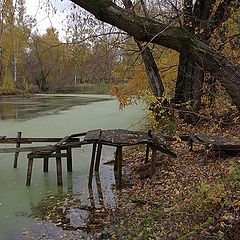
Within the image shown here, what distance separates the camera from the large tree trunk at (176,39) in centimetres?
464

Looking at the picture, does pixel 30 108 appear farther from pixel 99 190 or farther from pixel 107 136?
pixel 99 190

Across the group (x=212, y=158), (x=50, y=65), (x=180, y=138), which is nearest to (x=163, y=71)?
(x=180, y=138)

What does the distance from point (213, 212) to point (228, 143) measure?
344cm

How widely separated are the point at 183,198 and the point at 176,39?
236cm

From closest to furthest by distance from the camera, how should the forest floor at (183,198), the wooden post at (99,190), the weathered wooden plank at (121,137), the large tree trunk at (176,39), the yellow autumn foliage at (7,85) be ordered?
the forest floor at (183,198) → the large tree trunk at (176,39) → the wooden post at (99,190) → the weathered wooden plank at (121,137) → the yellow autumn foliage at (7,85)

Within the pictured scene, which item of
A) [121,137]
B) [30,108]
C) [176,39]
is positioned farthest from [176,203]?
[30,108]

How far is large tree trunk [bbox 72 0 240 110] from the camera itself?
15.2ft

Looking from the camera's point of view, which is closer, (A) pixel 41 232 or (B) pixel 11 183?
(A) pixel 41 232

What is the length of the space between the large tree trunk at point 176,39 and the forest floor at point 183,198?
3.90 feet

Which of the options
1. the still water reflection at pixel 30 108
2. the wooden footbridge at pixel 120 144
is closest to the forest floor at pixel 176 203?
the wooden footbridge at pixel 120 144

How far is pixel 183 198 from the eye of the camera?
577 centimetres

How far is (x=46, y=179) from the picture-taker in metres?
8.66

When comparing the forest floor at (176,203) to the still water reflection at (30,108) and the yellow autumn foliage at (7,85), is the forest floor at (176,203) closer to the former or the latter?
the still water reflection at (30,108)

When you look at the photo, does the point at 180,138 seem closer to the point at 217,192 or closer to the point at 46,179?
the point at 46,179
